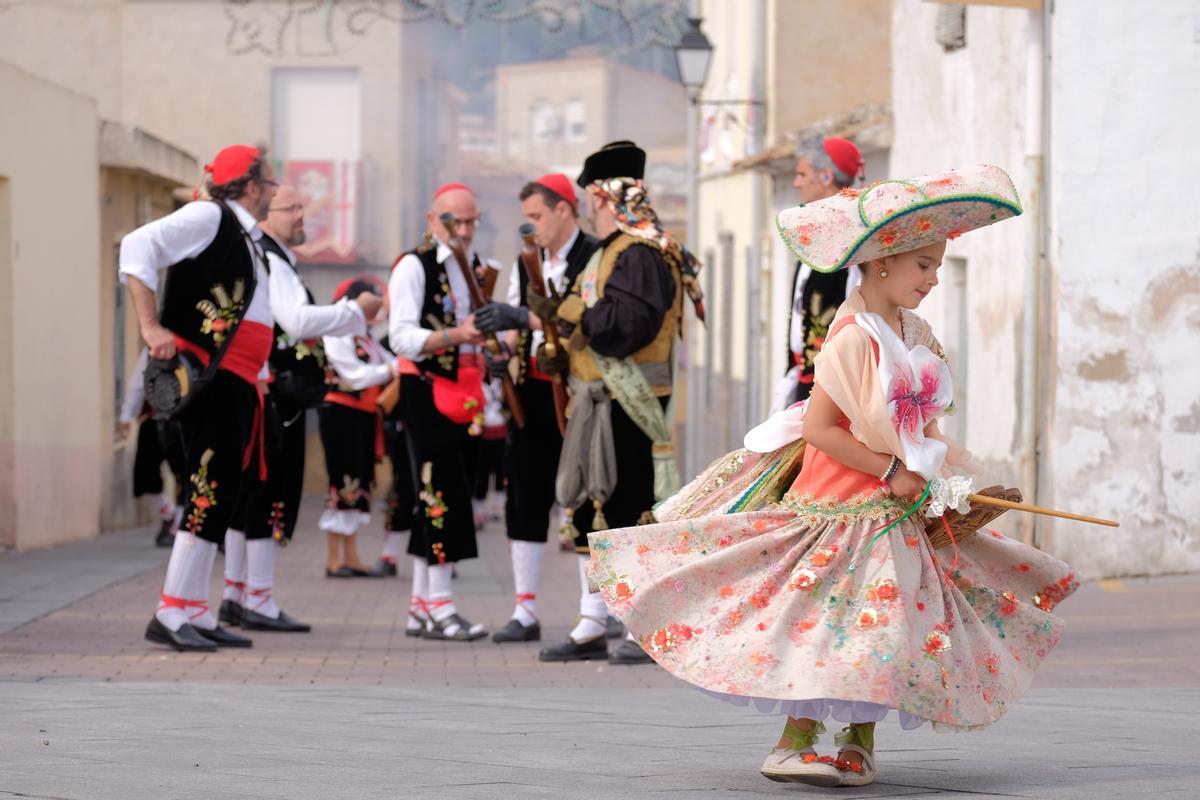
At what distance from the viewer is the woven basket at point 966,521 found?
5.54 meters

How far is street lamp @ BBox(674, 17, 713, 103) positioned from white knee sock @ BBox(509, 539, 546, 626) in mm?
12529

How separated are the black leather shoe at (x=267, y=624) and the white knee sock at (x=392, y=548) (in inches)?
137

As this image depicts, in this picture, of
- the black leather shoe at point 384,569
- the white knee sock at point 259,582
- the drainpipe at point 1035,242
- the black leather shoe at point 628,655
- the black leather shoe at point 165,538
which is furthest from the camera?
the black leather shoe at point 165,538

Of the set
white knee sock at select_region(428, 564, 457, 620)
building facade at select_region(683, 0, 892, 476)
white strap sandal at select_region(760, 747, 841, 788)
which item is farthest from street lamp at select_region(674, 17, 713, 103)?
white strap sandal at select_region(760, 747, 841, 788)

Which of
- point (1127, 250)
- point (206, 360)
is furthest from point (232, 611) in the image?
point (1127, 250)

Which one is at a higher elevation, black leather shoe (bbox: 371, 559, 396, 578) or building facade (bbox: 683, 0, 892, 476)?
building facade (bbox: 683, 0, 892, 476)

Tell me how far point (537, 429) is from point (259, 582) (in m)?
1.72

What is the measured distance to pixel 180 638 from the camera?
888cm

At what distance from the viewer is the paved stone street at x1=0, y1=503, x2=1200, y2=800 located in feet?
18.2

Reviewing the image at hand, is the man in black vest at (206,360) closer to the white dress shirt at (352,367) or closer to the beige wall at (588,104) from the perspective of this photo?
the white dress shirt at (352,367)

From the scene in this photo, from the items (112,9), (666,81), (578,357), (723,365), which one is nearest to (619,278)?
(578,357)

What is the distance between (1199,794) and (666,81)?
6614cm

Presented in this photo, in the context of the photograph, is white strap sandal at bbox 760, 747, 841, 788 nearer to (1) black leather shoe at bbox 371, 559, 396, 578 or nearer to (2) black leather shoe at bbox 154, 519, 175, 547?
(1) black leather shoe at bbox 371, 559, 396, 578

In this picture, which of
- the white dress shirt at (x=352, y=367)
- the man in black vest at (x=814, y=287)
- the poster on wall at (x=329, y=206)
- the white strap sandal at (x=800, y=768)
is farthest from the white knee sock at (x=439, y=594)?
the poster on wall at (x=329, y=206)
